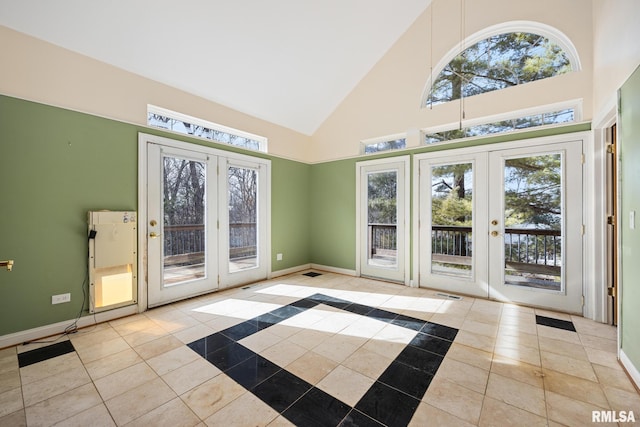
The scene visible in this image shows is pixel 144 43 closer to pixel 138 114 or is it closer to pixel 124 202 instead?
pixel 138 114

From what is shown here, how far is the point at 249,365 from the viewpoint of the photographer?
214 centimetres

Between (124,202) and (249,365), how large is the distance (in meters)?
2.49

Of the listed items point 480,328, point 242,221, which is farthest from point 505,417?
point 242,221

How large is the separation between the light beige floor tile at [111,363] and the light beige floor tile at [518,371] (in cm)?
301

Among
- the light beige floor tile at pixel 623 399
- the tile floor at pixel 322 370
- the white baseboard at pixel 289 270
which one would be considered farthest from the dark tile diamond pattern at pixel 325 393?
the white baseboard at pixel 289 270

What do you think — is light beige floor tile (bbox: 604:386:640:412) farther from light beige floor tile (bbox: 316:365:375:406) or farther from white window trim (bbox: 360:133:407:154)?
Result: white window trim (bbox: 360:133:407:154)

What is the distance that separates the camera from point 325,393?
5.94ft

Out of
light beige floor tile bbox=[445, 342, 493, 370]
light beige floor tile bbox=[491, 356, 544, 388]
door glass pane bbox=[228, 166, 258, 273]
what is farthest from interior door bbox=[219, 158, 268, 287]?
light beige floor tile bbox=[491, 356, 544, 388]

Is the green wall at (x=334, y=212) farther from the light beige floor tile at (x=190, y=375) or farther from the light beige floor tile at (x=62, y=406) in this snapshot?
the light beige floor tile at (x=62, y=406)

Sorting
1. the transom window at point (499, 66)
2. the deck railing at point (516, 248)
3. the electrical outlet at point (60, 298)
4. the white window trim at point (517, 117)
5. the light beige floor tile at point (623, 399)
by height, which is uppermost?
the transom window at point (499, 66)

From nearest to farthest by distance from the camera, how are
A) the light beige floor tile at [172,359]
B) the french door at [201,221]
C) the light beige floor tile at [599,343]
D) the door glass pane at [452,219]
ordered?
the light beige floor tile at [172,359]
the light beige floor tile at [599,343]
the french door at [201,221]
the door glass pane at [452,219]

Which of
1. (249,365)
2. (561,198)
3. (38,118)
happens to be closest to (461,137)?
(561,198)

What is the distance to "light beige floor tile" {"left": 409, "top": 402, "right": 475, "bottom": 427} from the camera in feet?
5.05

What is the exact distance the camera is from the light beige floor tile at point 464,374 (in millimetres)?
1885
